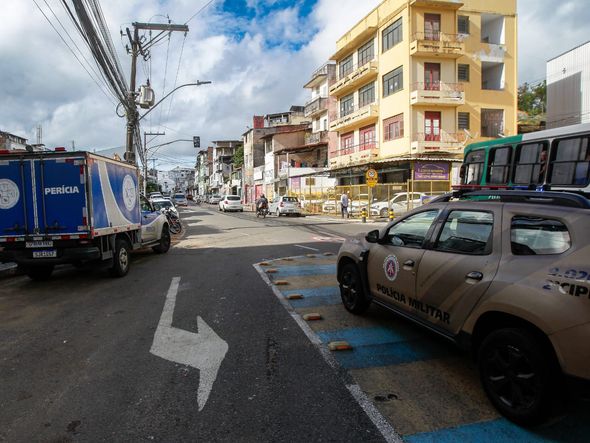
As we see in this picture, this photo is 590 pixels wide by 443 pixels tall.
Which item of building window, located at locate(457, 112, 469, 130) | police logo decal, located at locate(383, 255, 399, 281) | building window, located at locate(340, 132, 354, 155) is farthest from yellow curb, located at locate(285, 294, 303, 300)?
building window, located at locate(340, 132, 354, 155)

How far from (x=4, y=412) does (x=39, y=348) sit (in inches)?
62.7

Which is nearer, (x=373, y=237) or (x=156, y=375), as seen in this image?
(x=156, y=375)

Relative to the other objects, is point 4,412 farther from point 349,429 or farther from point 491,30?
point 491,30

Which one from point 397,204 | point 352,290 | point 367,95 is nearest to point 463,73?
point 367,95

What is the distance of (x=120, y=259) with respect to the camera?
30.1 ft

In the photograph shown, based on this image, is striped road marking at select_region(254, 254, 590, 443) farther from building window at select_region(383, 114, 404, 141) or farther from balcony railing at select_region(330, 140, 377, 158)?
balcony railing at select_region(330, 140, 377, 158)

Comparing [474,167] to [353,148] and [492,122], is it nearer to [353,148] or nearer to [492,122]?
[492,122]

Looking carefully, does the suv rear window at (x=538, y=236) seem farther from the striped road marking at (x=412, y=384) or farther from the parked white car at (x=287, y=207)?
the parked white car at (x=287, y=207)

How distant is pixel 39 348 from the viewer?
4953 mm

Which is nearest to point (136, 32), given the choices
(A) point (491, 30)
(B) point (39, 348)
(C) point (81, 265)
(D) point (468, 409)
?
(C) point (81, 265)

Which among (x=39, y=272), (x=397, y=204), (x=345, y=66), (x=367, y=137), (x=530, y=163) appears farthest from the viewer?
(x=345, y=66)

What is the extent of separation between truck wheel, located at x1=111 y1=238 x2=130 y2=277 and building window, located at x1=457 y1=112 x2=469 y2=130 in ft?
90.3

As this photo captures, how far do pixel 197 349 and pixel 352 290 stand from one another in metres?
2.18

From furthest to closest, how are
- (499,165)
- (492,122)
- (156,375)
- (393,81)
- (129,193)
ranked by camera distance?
1. (492,122)
2. (393,81)
3. (499,165)
4. (129,193)
5. (156,375)
